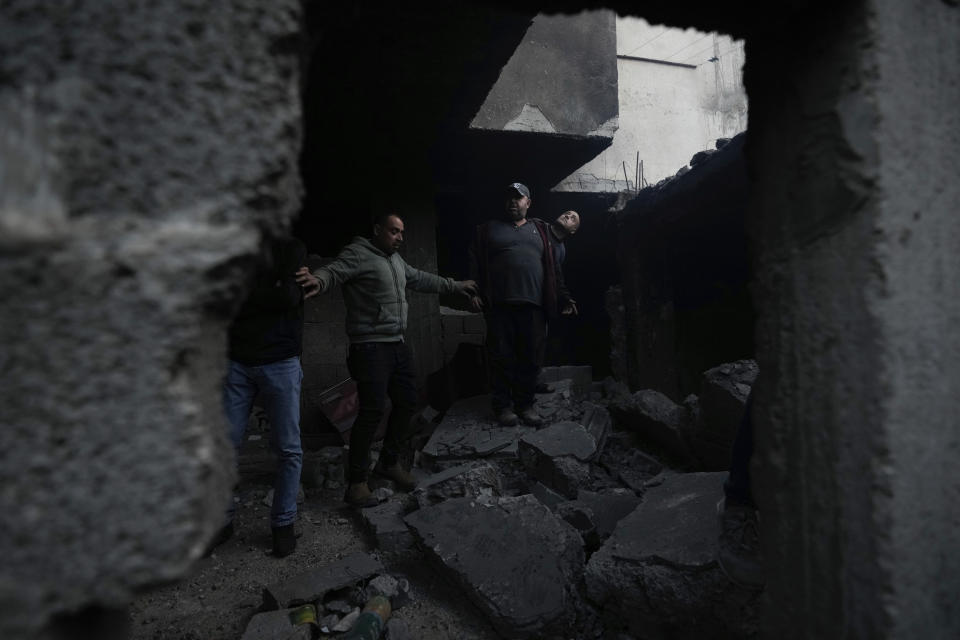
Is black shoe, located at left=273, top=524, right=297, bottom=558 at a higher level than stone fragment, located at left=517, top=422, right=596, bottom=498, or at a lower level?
lower

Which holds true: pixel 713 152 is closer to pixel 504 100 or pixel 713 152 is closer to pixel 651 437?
pixel 504 100

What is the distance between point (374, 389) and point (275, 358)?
779 millimetres

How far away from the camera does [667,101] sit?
9.57 meters

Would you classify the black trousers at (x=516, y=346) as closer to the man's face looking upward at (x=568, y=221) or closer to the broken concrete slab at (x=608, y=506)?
the man's face looking upward at (x=568, y=221)

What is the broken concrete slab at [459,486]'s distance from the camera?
3.32 metres

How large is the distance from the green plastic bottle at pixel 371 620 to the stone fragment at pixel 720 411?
2.34 m

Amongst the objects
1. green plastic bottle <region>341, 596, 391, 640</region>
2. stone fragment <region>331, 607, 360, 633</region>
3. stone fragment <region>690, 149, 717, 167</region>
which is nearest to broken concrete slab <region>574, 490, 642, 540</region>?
green plastic bottle <region>341, 596, 391, 640</region>

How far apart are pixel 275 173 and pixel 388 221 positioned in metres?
2.74

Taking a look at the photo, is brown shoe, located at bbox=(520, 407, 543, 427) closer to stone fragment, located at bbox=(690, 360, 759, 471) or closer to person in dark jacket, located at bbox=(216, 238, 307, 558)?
stone fragment, located at bbox=(690, 360, 759, 471)

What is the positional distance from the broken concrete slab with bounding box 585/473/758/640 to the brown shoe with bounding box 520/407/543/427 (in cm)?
205

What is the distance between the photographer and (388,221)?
3533mm

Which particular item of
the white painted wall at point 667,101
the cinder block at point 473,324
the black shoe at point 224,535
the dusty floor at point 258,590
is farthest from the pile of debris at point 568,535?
the white painted wall at point 667,101

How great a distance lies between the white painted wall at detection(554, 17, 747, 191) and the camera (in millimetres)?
8984

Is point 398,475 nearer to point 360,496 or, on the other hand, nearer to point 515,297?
point 360,496
